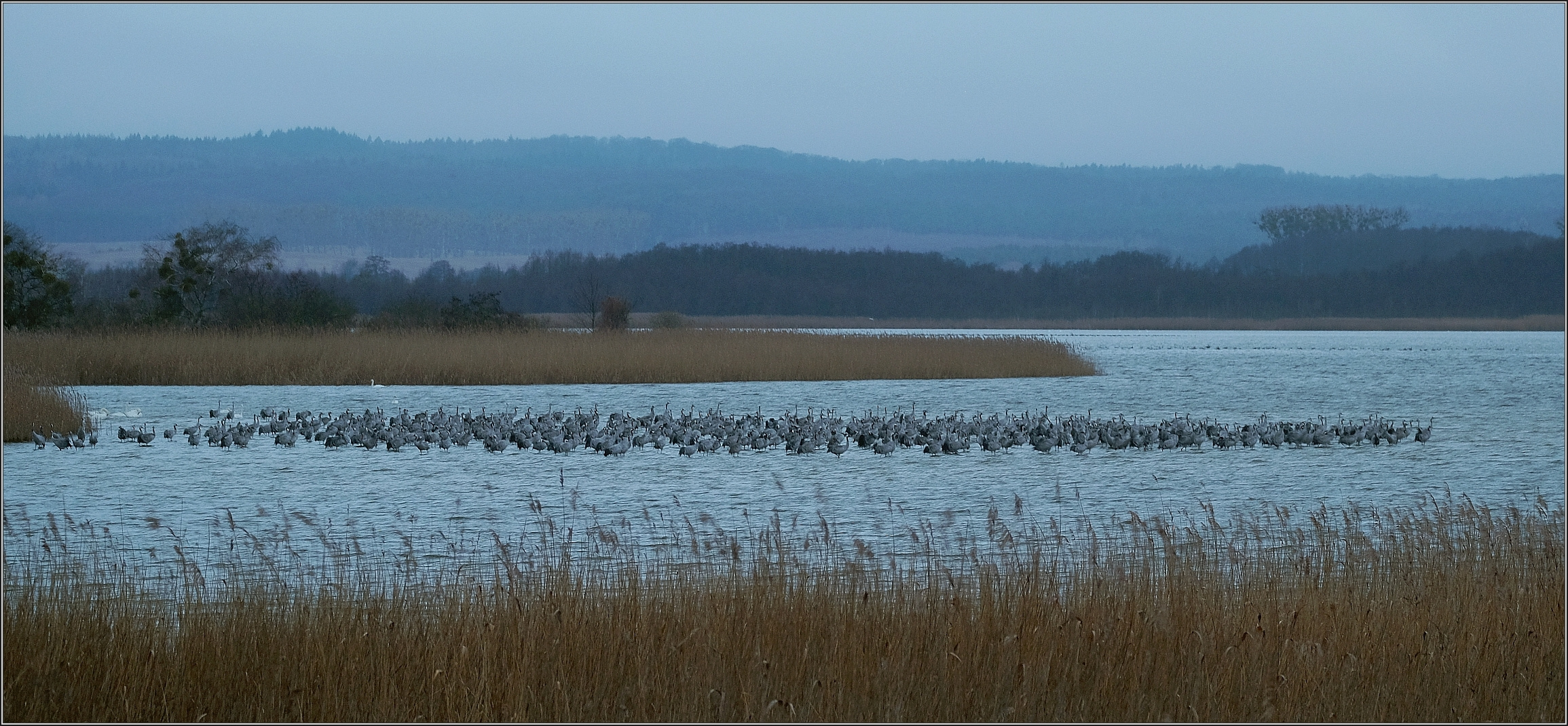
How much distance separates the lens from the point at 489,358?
28.0 m

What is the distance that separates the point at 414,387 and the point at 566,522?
18470 mm

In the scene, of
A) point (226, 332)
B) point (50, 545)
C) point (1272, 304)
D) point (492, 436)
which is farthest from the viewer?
point (1272, 304)

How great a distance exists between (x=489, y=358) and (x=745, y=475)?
15417 mm

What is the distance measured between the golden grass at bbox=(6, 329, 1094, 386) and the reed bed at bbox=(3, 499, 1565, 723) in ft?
63.1

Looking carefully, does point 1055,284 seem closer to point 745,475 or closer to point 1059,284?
point 1059,284

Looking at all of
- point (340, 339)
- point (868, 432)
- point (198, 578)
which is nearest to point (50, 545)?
point (198, 578)

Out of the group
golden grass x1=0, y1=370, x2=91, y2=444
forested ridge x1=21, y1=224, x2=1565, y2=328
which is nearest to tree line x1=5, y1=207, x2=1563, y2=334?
forested ridge x1=21, y1=224, x2=1565, y2=328

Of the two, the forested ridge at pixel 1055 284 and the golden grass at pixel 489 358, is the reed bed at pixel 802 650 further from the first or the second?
the forested ridge at pixel 1055 284

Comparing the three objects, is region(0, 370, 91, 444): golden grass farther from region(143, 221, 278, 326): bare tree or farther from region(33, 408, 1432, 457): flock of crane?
region(143, 221, 278, 326): bare tree

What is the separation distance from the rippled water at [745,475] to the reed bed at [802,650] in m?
2.21

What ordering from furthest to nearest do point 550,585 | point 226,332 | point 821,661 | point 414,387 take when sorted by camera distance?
point 226,332
point 414,387
point 550,585
point 821,661

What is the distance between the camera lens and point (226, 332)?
30.4m

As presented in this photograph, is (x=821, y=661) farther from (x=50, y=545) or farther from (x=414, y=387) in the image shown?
(x=414, y=387)

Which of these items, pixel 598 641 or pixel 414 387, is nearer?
pixel 598 641
